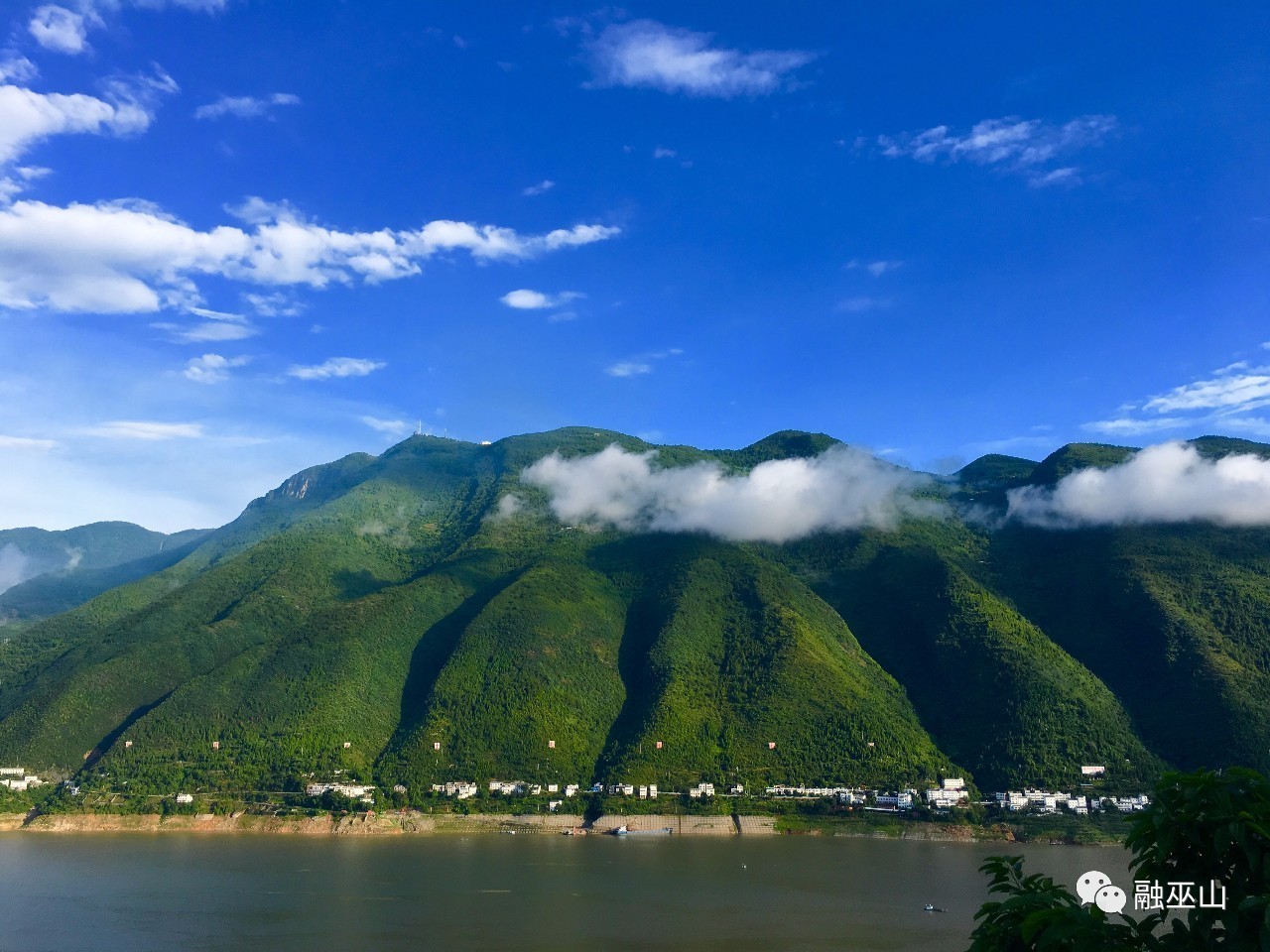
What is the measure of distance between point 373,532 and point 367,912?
352 feet

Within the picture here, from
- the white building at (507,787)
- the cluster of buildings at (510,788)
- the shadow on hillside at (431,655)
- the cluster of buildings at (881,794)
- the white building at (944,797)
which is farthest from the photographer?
the shadow on hillside at (431,655)

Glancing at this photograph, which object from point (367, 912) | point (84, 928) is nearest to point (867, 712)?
point (367, 912)

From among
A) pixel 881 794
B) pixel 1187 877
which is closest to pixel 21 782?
pixel 881 794

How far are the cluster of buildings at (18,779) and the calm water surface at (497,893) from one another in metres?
14.0

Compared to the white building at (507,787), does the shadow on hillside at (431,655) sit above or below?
above

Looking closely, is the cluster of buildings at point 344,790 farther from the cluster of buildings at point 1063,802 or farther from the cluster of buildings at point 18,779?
the cluster of buildings at point 1063,802

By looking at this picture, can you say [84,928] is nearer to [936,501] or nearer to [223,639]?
[223,639]

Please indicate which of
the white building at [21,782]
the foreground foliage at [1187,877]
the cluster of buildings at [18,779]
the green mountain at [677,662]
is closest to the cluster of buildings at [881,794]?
the green mountain at [677,662]

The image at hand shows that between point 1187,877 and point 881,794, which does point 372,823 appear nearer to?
point 881,794

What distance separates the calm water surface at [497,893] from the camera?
135ft

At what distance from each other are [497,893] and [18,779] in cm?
6067

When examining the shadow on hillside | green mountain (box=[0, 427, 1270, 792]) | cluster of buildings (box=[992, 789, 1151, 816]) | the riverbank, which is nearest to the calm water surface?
the riverbank

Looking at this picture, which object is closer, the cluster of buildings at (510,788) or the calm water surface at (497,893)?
the calm water surface at (497,893)

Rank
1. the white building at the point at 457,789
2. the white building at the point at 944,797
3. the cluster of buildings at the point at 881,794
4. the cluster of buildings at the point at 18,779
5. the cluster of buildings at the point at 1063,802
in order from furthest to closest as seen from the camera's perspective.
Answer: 1. the cluster of buildings at the point at 18,779
2. the white building at the point at 457,789
3. the white building at the point at 944,797
4. the cluster of buildings at the point at 881,794
5. the cluster of buildings at the point at 1063,802
